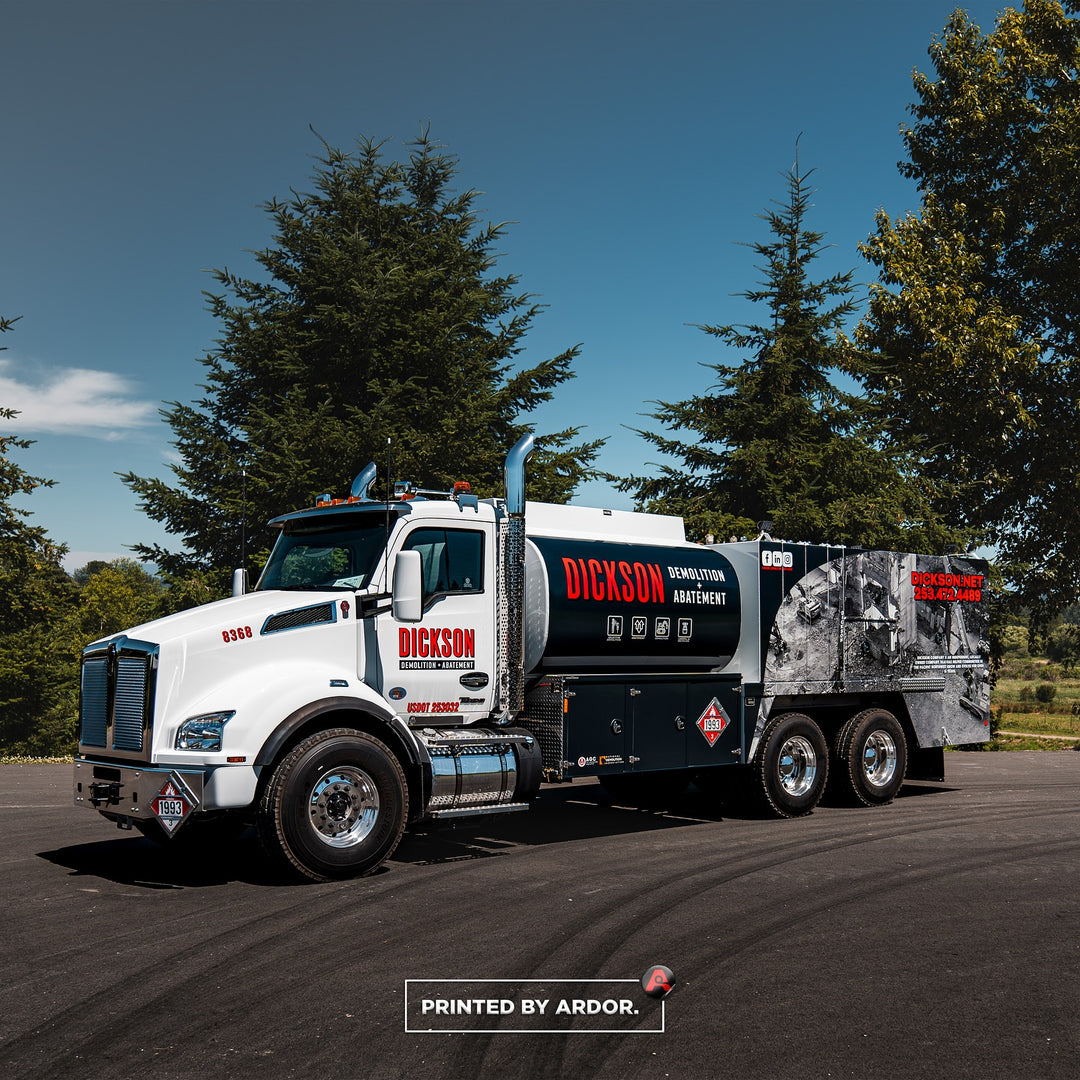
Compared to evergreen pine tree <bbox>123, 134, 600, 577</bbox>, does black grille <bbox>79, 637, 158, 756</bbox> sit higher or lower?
lower

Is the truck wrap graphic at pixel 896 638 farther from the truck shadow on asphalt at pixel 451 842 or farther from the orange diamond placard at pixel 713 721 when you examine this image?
the truck shadow on asphalt at pixel 451 842

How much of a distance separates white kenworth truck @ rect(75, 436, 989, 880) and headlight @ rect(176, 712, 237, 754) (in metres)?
0.02

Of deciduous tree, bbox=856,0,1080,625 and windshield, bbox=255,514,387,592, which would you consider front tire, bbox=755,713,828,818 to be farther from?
deciduous tree, bbox=856,0,1080,625

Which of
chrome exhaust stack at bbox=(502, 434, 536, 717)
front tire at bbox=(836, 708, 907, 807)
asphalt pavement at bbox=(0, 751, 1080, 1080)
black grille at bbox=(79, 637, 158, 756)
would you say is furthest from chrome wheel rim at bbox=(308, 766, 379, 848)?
front tire at bbox=(836, 708, 907, 807)

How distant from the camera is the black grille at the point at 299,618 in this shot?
9805 millimetres

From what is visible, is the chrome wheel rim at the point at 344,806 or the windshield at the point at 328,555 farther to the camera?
the windshield at the point at 328,555

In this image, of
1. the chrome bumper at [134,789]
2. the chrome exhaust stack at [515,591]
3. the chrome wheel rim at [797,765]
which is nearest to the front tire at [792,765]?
the chrome wheel rim at [797,765]

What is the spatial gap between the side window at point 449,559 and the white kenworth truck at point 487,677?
2 centimetres

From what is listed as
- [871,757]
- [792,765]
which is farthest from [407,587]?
[871,757]

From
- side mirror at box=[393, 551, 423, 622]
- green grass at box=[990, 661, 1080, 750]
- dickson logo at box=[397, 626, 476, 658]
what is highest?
side mirror at box=[393, 551, 423, 622]

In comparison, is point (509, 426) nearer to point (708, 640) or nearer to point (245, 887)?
point (708, 640)

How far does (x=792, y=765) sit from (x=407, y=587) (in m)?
6.40

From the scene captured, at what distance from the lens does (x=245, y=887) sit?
923 centimetres

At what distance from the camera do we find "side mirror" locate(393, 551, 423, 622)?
9859 millimetres
